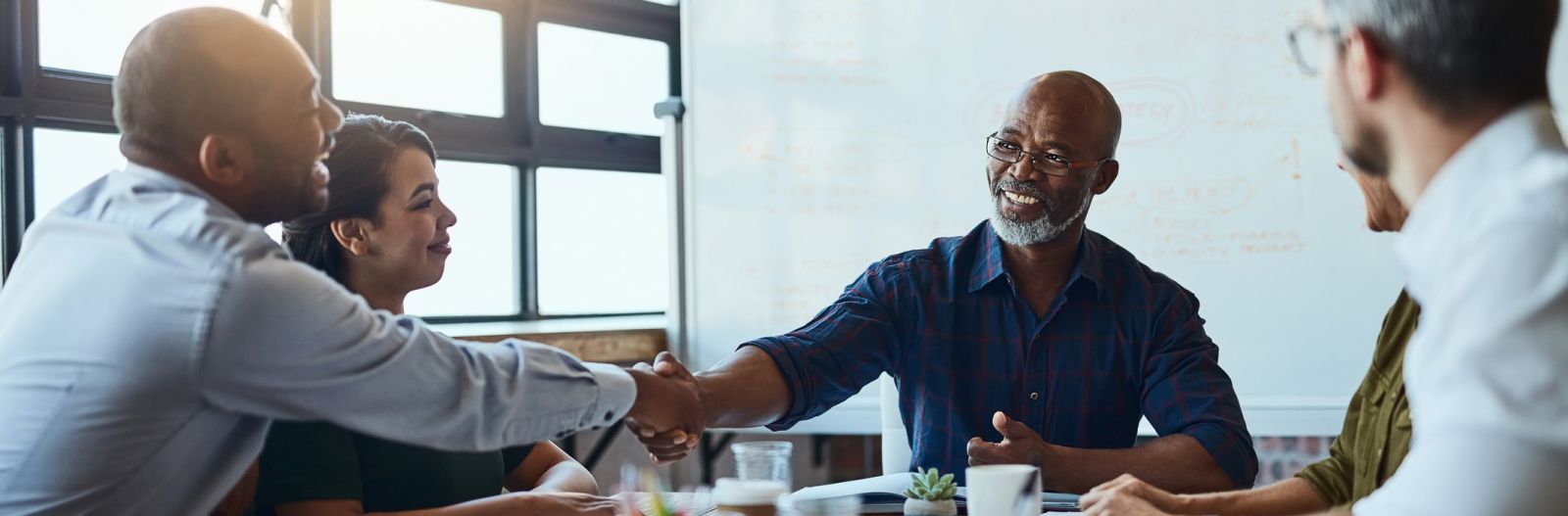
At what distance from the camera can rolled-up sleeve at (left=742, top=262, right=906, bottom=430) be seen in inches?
85.0

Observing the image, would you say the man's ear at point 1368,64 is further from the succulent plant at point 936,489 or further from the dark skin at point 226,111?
the dark skin at point 226,111

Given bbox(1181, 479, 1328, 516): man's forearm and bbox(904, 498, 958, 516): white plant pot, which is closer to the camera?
bbox(904, 498, 958, 516): white plant pot

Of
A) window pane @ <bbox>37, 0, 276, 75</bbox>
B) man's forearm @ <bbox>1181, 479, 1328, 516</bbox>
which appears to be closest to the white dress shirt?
man's forearm @ <bbox>1181, 479, 1328, 516</bbox>

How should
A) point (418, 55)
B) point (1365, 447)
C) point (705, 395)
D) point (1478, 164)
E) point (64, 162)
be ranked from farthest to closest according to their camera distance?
point (418, 55) → point (64, 162) → point (705, 395) → point (1365, 447) → point (1478, 164)

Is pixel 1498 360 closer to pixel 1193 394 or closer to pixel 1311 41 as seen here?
pixel 1311 41

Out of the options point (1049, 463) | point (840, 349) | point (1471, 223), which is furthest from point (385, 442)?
point (1471, 223)

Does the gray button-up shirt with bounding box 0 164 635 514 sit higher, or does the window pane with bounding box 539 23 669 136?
the window pane with bounding box 539 23 669 136

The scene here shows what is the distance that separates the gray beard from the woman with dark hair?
872mm

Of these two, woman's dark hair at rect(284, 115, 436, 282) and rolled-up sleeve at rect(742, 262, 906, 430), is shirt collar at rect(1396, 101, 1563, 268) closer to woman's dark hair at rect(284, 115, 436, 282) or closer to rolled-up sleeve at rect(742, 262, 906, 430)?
rolled-up sleeve at rect(742, 262, 906, 430)

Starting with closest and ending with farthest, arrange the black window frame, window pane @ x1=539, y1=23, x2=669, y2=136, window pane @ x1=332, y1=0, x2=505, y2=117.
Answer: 1. the black window frame
2. window pane @ x1=332, y1=0, x2=505, y2=117
3. window pane @ x1=539, y1=23, x2=669, y2=136

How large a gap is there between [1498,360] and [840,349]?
1.47 meters

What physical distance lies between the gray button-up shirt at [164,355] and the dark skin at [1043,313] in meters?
0.66

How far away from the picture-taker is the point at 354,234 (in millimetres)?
1873

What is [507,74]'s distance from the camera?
398 centimetres
